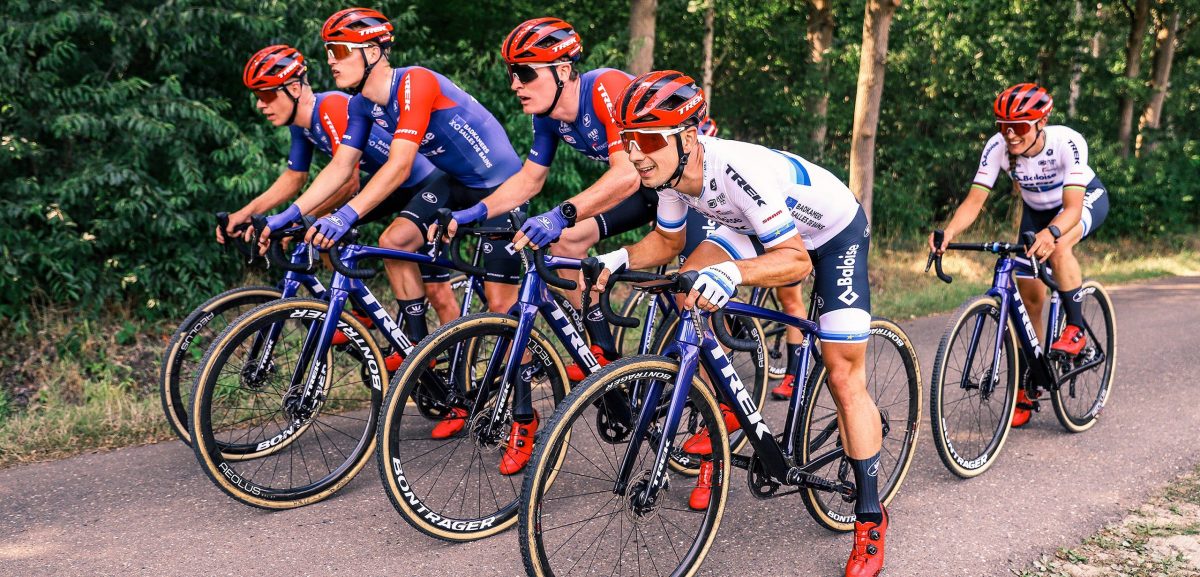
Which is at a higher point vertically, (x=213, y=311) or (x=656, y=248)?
(x=656, y=248)

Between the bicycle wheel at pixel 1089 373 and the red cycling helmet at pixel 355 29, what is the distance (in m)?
4.17

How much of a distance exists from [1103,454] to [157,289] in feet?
23.1

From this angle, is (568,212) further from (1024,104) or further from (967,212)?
(1024,104)

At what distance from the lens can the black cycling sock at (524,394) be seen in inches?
159

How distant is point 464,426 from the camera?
418 centimetres

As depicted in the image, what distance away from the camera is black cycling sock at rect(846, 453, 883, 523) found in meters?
3.54

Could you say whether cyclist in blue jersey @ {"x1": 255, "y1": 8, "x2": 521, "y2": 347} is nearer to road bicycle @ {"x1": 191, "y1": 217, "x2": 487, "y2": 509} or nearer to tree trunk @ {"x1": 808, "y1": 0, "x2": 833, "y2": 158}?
road bicycle @ {"x1": 191, "y1": 217, "x2": 487, "y2": 509}

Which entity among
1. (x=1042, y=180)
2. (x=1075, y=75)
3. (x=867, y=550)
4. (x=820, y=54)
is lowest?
(x=867, y=550)

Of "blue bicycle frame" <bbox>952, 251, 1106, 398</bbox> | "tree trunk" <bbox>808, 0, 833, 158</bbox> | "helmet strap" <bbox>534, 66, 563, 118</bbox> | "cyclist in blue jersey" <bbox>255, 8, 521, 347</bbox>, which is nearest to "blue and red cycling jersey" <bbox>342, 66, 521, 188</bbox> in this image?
"cyclist in blue jersey" <bbox>255, 8, 521, 347</bbox>

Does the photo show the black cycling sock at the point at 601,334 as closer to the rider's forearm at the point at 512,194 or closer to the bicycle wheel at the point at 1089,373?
the rider's forearm at the point at 512,194

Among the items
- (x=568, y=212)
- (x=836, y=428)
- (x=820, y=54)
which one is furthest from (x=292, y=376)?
(x=820, y=54)

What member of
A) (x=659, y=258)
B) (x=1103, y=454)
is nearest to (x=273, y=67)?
(x=659, y=258)

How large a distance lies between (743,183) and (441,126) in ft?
6.94

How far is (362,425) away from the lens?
17.6ft
